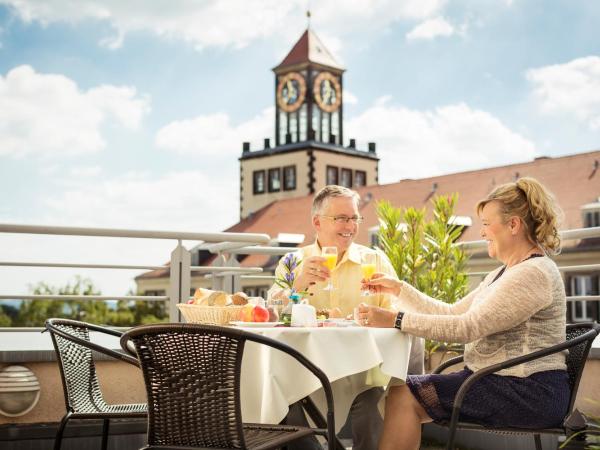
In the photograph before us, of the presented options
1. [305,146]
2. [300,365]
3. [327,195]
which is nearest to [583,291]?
[305,146]

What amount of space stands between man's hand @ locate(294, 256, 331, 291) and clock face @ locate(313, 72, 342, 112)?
1946 inches

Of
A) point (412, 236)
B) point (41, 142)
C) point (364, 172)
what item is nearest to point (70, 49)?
point (41, 142)

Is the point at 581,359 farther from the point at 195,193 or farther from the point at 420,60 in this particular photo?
the point at 420,60

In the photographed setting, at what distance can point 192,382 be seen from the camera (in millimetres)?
2850

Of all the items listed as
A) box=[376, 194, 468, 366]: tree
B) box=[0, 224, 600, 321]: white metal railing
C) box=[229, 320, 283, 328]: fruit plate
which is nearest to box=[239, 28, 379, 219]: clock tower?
box=[376, 194, 468, 366]: tree

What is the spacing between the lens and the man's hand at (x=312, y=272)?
12.3 ft

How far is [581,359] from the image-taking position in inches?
132

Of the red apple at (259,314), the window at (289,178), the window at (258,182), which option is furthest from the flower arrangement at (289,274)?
the window at (258,182)

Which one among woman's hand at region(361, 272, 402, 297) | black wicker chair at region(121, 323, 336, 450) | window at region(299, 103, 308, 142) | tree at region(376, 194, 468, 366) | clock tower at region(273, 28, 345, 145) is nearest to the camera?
black wicker chair at region(121, 323, 336, 450)

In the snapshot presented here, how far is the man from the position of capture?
150 inches

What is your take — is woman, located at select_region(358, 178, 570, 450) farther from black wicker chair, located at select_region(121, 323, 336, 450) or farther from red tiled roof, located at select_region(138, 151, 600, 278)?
red tiled roof, located at select_region(138, 151, 600, 278)

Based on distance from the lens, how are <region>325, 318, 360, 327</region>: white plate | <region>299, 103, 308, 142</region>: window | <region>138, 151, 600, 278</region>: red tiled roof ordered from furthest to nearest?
<region>299, 103, 308, 142</region>: window, <region>138, 151, 600, 278</region>: red tiled roof, <region>325, 318, 360, 327</region>: white plate

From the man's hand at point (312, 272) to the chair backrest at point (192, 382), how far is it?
100cm

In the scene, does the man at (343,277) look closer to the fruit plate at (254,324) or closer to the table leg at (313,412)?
the table leg at (313,412)
